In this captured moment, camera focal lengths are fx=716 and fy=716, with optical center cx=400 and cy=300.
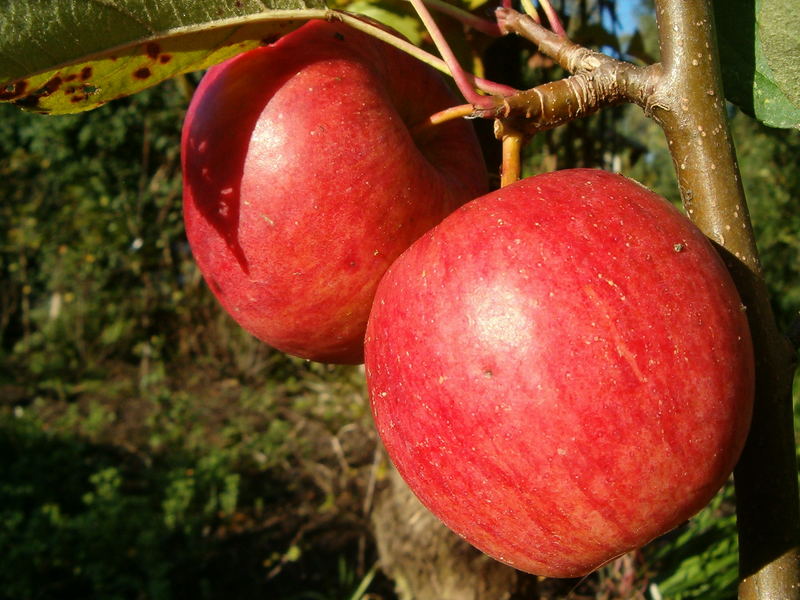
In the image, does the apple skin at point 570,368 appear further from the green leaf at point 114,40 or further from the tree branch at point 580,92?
the green leaf at point 114,40

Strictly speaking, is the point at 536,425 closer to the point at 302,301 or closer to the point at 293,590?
the point at 302,301

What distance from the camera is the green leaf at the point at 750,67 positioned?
0.69 meters

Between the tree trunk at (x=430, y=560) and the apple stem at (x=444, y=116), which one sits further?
the tree trunk at (x=430, y=560)

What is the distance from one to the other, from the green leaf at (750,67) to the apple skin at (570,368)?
7.8 inches

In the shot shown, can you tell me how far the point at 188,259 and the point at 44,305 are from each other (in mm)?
1802

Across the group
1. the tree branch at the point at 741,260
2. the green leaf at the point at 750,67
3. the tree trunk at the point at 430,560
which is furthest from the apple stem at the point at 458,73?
the tree trunk at the point at 430,560

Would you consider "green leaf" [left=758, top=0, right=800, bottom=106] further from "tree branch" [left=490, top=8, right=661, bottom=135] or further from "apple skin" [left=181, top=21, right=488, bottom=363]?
"apple skin" [left=181, top=21, right=488, bottom=363]

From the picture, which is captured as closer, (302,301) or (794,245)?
(302,301)

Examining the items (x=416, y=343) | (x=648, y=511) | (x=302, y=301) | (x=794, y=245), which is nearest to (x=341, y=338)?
→ (x=302, y=301)

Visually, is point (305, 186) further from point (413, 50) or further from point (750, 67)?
point (750, 67)

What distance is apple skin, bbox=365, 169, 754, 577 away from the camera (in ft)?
1.70

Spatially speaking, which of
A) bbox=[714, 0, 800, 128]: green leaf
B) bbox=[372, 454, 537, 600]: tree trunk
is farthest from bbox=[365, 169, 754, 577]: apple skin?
bbox=[372, 454, 537, 600]: tree trunk

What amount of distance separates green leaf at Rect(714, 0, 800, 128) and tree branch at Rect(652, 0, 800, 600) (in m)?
0.11

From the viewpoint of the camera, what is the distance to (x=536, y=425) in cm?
52
